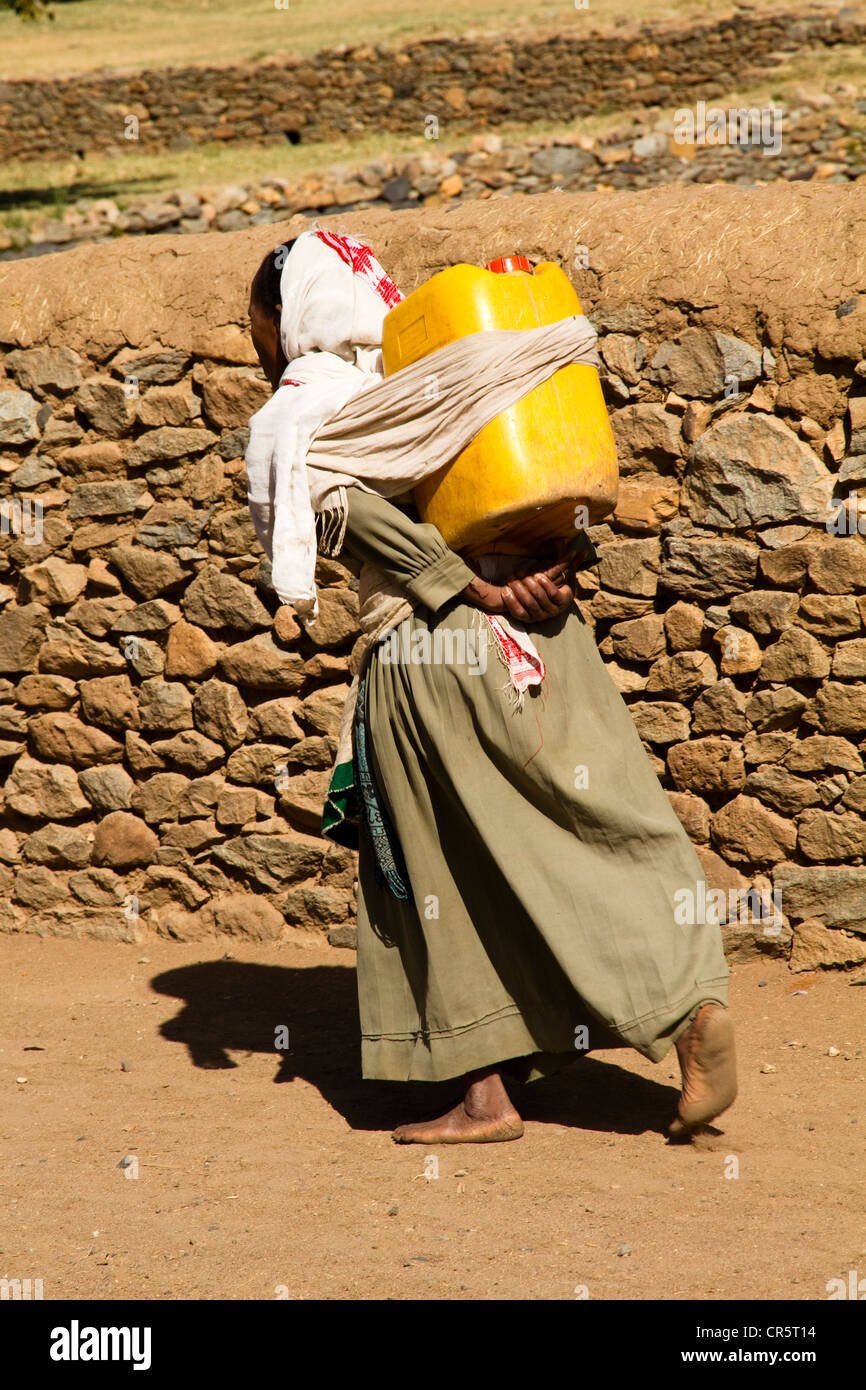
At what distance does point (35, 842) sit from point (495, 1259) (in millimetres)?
2614

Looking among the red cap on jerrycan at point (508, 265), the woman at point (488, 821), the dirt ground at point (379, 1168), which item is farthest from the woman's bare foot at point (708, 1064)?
the red cap on jerrycan at point (508, 265)

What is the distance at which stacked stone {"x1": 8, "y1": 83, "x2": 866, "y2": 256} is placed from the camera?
31.7 feet

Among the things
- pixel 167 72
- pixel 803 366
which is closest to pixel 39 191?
pixel 167 72

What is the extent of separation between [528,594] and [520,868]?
21.5 inches

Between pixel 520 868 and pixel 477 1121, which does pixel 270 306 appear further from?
pixel 477 1121

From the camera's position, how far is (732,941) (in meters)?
3.67

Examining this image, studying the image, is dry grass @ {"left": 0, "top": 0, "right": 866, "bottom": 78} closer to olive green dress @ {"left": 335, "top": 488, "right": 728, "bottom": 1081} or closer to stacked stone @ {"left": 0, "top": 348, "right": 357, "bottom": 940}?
stacked stone @ {"left": 0, "top": 348, "right": 357, "bottom": 940}

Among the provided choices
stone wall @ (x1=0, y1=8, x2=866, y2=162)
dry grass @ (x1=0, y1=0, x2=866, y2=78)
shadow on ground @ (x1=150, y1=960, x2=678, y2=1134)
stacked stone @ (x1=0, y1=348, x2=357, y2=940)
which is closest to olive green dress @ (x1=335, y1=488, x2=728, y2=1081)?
shadow on ground @ (x1=150, y1=960, x2=678, y2=1134)

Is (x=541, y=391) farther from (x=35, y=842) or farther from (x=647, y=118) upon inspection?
(x=647, y=118)

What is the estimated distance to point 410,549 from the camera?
267 centimetres

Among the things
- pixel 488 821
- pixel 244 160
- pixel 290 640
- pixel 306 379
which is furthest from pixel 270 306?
pixel 244 160

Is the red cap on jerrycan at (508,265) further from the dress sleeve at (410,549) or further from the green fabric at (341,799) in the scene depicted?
the green fabric at (341,799)

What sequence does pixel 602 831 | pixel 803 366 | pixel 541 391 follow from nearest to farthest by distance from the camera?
1. pixel 541 391
2. pixel 602 831
3. pixel 803 366

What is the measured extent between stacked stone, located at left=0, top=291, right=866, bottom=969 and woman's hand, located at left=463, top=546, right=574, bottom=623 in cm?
104
